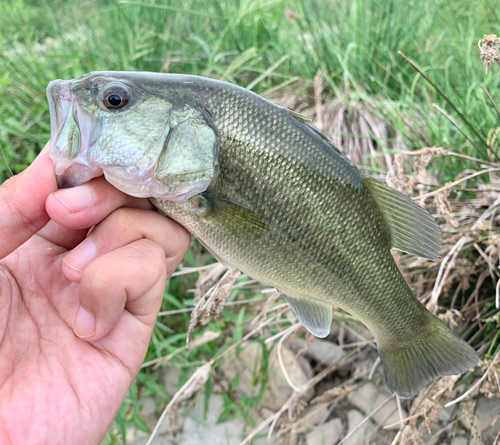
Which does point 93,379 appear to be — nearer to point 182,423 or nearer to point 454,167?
point 182,423

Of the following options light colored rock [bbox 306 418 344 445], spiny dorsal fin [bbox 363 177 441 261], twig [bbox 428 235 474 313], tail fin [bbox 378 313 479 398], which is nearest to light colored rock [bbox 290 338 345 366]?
light colored rock [bbox 306 418 344 445]

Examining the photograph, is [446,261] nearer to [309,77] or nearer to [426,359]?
[426,359]

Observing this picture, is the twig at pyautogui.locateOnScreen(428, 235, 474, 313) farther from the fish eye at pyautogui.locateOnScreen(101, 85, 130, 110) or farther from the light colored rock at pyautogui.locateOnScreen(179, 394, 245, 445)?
the fish eye at pyautogui.locateOnScreen(101, 85, 130, 110)

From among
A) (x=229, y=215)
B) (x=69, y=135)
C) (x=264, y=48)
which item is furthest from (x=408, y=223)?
(x=264, y=48)

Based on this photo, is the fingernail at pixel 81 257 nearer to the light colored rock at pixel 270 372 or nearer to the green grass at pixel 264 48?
the light colored rock at pixel 270 372

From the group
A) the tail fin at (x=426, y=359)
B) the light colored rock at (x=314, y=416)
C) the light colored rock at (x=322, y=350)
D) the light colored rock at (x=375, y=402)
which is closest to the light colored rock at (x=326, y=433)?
the light colored rock at (x=314, y=416)
